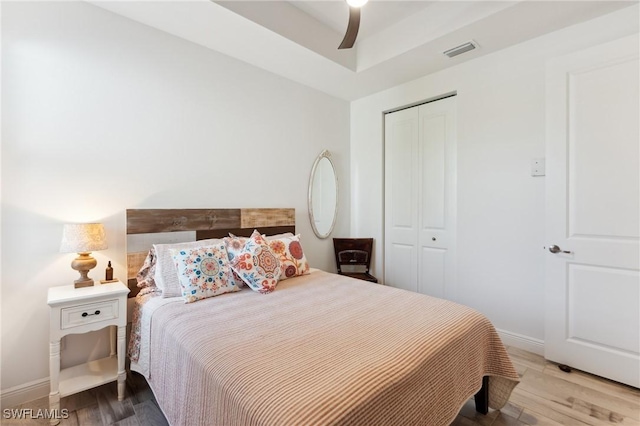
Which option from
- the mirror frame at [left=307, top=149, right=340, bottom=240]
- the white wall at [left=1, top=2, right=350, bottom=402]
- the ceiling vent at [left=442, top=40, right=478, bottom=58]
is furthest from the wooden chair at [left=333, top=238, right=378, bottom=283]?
the ceiling vent at [left=442, top=40, right=478, bottom=58]

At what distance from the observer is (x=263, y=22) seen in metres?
2.25

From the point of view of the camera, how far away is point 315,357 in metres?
1.18

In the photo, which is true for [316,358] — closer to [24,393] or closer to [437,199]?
[24,393]

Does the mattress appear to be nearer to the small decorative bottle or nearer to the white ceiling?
the small decorative bottle

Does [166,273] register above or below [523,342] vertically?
above

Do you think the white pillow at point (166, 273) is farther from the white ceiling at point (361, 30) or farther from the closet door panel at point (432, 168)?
the closet door panel at point (432, 168)

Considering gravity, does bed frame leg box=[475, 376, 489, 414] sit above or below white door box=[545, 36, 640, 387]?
below

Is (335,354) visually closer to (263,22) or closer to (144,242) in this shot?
(144,242)

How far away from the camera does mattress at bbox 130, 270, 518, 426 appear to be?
97 centimetres

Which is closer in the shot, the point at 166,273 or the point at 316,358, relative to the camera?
the point at 316,358

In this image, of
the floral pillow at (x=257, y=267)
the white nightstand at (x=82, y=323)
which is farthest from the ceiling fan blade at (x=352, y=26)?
the white nightstand at (x=82, y=323)

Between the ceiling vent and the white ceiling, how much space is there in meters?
0.06

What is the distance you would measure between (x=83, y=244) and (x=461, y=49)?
3183 millimetres

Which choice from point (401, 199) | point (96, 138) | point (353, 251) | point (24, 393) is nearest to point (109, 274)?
point (24, 393)
